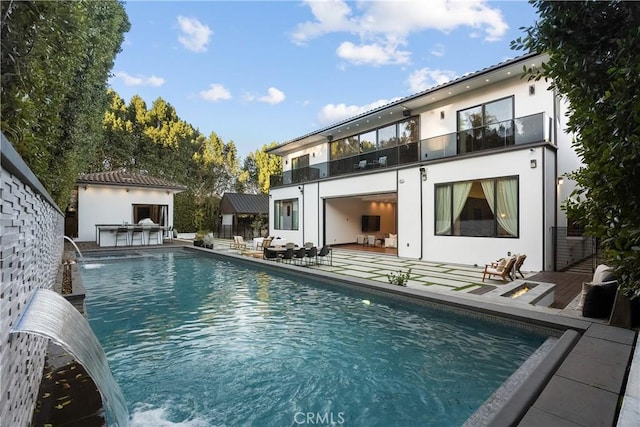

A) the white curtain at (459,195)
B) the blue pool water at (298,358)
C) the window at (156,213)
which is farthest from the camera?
the window at (156,213)

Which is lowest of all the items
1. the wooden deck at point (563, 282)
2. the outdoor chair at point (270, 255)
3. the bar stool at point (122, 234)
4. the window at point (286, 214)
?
the wooden deck at point (563, 282)

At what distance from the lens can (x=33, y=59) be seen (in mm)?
2965

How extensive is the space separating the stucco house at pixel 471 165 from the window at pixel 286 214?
3.54 metres

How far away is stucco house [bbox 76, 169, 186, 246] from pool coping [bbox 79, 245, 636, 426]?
662 inches

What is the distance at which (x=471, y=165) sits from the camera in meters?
11.3

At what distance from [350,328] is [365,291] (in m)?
2.35

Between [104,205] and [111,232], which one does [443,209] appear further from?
[104,205]

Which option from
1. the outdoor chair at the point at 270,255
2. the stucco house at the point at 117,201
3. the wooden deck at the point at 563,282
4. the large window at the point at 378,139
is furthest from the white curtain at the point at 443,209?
the stucco house at the point at 117,201

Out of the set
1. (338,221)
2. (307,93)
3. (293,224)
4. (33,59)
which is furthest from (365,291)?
(307,93)

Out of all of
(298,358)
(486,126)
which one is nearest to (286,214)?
(486,126)

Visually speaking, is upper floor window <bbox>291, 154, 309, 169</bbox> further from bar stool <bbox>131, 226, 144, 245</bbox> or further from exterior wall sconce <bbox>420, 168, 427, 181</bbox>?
bar stool <bbox>131, 226, 144, 245</bbox>

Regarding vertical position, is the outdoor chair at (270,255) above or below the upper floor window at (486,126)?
below

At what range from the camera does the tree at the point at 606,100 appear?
2.56m

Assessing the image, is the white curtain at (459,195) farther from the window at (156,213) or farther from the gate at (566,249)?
the window at (156,213)
